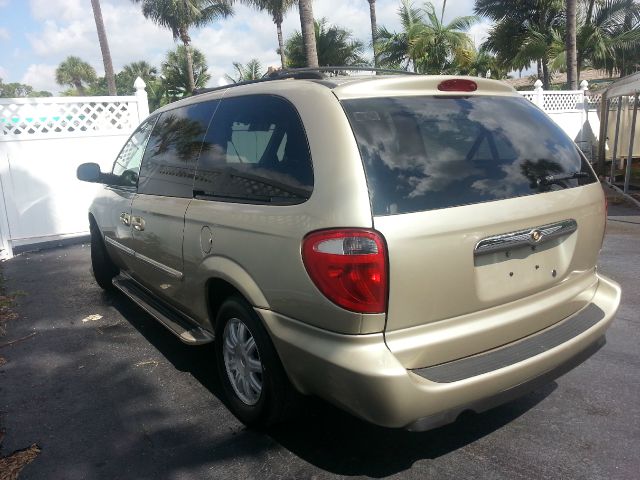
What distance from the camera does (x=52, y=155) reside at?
330 inches

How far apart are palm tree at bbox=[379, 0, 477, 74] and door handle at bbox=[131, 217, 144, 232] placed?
1666cm

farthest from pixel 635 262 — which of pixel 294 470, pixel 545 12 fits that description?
pixel 545 12

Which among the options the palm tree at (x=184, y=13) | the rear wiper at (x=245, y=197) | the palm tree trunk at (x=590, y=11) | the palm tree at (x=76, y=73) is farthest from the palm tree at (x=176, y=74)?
the palm tree at (x=76, y=73)

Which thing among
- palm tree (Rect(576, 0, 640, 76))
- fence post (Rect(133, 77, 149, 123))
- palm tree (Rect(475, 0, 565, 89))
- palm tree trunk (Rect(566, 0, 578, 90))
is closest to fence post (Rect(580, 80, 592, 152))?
palm tree trunk (Rect(566, 0, 578, 90))

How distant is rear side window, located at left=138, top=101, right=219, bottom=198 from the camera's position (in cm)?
329

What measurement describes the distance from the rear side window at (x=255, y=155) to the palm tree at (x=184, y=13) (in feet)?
88.0

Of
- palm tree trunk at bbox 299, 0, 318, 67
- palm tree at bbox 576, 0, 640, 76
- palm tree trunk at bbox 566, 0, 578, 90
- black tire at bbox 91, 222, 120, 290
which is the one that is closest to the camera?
black tire at bbox 91, 222, 120, 290

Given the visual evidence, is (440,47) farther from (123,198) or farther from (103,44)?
(123,198)

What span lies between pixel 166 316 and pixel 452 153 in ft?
7.49

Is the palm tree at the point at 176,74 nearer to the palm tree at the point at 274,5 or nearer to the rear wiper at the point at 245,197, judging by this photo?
the palm tree at the point at 274,5

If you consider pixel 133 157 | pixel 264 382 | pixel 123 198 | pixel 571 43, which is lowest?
pixel 264 382

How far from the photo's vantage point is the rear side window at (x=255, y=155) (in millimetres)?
2414

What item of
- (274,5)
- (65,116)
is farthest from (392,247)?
(274,5)

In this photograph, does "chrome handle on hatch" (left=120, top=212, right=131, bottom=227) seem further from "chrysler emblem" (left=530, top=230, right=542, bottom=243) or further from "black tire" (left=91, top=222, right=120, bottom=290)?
"chrysler emblem" (left=530, top=230, right=542, bottom=243)
